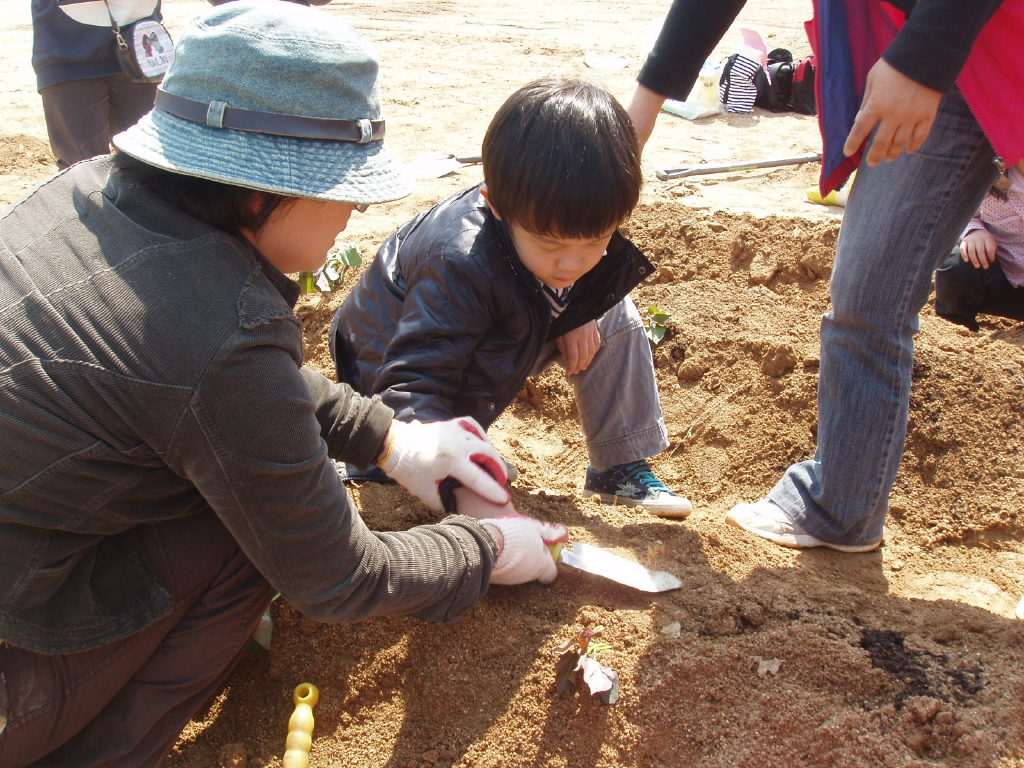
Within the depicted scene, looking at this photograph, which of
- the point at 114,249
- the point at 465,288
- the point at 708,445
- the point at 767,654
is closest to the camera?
the point at 114,249

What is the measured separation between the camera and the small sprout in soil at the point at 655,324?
3.36m

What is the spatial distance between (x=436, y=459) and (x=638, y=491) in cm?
98

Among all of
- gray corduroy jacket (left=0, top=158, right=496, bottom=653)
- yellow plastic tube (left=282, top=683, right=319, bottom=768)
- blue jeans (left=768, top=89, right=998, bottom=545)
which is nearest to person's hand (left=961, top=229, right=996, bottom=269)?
blue jeans (left=768, top=89, right=998, bottom=545)

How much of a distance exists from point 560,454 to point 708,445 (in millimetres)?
558

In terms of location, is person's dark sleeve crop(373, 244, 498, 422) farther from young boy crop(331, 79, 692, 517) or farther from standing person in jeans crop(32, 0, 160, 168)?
standing person in jeans crop(32, 0, 160, 168)

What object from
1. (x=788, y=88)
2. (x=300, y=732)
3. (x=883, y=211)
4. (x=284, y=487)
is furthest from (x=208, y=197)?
(x=788, y=88)

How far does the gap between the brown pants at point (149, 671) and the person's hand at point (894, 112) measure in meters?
1.51

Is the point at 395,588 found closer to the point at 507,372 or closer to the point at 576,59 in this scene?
the point at 507,372

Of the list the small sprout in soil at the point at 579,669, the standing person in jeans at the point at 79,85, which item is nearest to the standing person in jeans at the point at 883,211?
the small sprout in soil at the point at 579,669

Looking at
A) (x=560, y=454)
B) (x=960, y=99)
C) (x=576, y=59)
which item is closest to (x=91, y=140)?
(x=560, y=454)

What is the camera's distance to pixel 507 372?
7.07 feet

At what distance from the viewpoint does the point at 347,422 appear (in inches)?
67.3

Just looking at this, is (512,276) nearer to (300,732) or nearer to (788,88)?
(300,732)

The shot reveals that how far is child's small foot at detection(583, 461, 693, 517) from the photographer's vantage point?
252 centimetres
